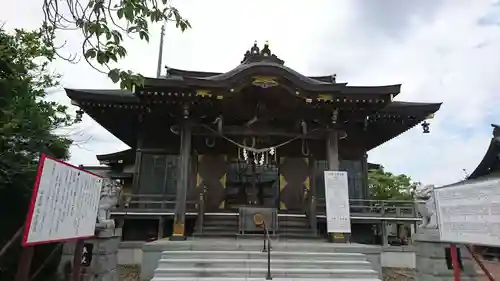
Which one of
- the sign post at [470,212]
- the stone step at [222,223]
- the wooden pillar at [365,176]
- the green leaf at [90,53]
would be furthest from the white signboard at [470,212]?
the wooden pillar at [365,176]

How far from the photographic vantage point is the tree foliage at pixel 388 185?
72.9 ft

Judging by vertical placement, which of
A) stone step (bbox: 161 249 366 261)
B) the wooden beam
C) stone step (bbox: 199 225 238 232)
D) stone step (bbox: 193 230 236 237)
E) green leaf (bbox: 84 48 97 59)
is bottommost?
stone step (bbox: 161 249 366 261)

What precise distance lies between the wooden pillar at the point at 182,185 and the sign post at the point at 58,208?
13.2 feet

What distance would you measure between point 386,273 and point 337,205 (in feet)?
6.88

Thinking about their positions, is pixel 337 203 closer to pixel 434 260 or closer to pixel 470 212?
pixel 434 260

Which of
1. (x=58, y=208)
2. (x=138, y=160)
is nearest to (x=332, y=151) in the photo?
(x=138, y=160)

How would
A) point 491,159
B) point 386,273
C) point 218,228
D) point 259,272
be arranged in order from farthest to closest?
point 491,159 < point 218,228 < point 386,273 < point 259,272

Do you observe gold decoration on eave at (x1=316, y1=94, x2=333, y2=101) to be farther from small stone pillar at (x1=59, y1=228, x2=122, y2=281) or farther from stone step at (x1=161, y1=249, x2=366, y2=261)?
small stone pillar at (x1=59, y1=228, x2=122, y2=281)

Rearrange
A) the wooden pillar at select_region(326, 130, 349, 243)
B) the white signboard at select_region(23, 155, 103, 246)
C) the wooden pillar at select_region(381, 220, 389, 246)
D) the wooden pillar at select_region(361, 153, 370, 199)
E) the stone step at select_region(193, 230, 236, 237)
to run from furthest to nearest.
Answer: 1. the wooden pillar at select_region(361, 153, 370, 199)
2. the wooden pillar at select_region(381, 220, 389, 246)
3. the stone step at select_region(193, 230, 236, 237)
4. the wooden pillar at select_region(326, 130, 349, 243)
5. the white signboard at select_region(23, 155, 103, 246)

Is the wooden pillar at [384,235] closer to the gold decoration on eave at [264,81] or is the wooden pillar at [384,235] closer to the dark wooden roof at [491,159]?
the gold decoration on eave at [264,81]

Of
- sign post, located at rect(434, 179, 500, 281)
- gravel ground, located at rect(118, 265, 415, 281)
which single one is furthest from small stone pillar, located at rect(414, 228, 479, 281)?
gravel ground, located at rect(118, 265, 415, 281)

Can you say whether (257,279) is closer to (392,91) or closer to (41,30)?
(41,30)

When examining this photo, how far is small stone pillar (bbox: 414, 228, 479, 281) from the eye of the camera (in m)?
4.45

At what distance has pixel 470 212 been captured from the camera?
3.26 metres
